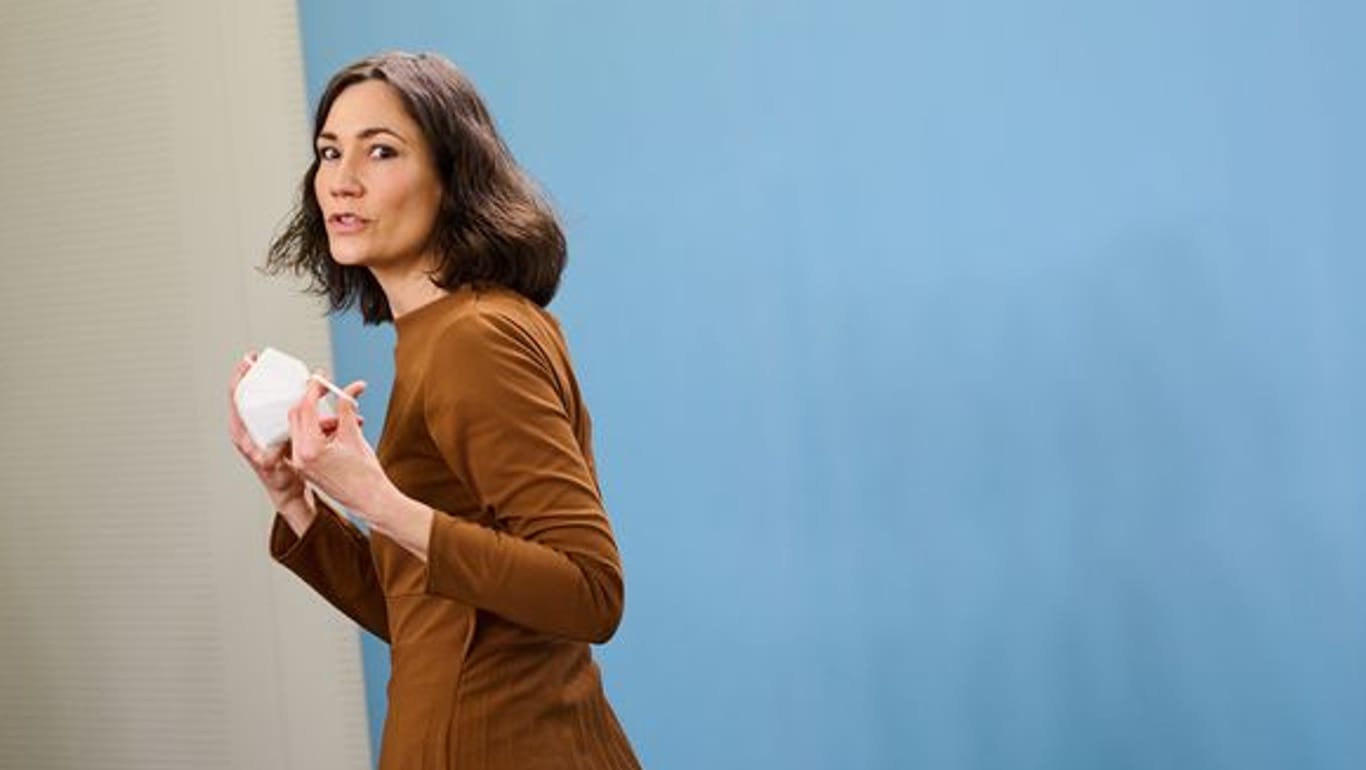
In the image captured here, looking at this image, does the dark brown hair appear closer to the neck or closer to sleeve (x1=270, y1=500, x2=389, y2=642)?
the neck

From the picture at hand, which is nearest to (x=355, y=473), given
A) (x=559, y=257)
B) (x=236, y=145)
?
(x=559, y=257)

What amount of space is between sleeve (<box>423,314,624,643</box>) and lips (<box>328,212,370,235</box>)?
19 cm

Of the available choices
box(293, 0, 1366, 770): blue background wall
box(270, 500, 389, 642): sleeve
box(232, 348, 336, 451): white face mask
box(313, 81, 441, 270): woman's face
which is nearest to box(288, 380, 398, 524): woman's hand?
box(232, 348, 336, 451): white face mask

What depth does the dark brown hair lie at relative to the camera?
1773 millimetres

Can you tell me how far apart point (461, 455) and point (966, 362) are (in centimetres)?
136

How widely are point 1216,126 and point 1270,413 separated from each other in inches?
16.0

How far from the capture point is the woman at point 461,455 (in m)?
1.62

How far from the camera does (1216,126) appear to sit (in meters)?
2.72

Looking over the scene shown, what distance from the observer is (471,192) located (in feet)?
5.91

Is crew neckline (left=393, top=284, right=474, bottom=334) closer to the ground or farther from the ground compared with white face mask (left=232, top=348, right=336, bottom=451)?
farther from the ground

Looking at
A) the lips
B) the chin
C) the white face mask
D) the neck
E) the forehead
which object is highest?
→ the forehead

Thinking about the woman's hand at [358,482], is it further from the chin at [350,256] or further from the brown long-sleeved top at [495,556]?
the chin at [350,256]

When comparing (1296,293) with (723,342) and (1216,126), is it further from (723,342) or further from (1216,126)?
(723,342)

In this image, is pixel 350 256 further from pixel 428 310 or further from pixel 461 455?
pixel 461 455
